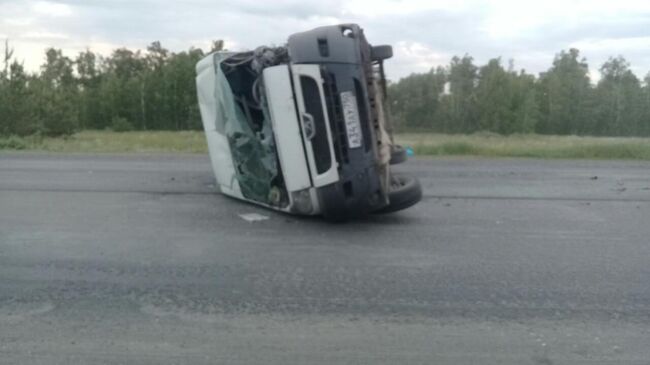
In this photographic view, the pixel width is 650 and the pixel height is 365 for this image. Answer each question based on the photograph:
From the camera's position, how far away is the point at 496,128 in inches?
2382

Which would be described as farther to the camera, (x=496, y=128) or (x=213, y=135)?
(x=496, y=128)

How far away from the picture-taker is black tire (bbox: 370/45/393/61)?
28.6 ft

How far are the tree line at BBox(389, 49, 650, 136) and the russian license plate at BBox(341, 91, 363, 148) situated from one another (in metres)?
48.5

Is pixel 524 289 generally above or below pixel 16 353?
below

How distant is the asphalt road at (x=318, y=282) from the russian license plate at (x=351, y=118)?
1042 millimetres

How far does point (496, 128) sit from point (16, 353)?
5816 cm

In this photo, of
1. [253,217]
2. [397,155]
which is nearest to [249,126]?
[253,217]

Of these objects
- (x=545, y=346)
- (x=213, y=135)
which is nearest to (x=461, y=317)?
(x=545, y=346)

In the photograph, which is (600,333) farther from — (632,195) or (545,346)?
(632,195)

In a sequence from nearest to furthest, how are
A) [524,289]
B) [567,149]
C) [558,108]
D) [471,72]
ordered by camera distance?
1. [524,289]
2. [567,149]
3. [558,108]
4. [471,72]

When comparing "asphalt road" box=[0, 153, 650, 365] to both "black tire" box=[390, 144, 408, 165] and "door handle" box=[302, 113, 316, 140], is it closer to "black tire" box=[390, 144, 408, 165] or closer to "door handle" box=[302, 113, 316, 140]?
"black tire" box=[390, 144, 408, 165]

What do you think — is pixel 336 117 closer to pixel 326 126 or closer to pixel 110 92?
pixel 326 126

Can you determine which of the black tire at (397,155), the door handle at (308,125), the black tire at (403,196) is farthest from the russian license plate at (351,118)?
the black tire at (403,196)

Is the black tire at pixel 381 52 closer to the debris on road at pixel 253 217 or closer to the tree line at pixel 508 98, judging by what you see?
the debris on road at pixel 253 217
